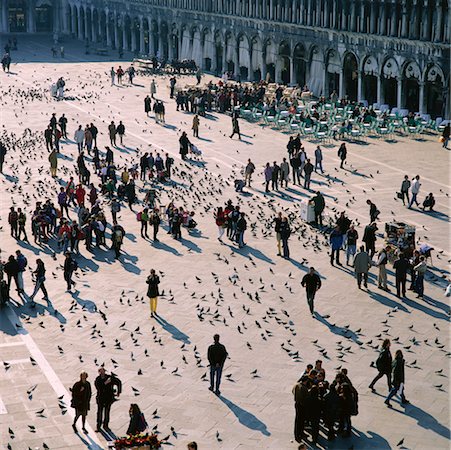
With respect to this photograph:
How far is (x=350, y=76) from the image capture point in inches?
2584

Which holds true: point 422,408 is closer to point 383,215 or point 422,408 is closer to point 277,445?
point 277,445

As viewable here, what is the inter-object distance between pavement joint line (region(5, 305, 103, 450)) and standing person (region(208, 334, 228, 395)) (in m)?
2.88

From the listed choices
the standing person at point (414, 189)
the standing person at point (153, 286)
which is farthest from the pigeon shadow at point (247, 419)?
the standing person at point (414, 189)

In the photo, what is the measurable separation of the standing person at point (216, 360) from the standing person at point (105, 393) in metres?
2.25

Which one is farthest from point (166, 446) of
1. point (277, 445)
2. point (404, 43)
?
point (404, 43)

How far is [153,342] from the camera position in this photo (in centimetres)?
2577

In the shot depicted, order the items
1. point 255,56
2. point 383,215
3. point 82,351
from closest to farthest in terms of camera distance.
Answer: point 82,351 → point 383,215 → point 255,56

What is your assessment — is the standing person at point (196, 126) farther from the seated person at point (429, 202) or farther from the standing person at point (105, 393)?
the standing person at point (105, 393)

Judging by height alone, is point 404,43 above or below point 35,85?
above

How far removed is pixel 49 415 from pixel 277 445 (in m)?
4.76

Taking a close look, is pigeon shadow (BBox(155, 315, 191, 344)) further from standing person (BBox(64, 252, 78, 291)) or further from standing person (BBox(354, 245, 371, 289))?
standing person (BBox(354, 245, 371, 289))

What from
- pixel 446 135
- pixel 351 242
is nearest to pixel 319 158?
pixel 446 135

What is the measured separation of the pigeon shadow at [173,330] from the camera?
2595 cm

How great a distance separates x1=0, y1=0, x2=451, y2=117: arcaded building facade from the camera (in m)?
57.8
